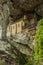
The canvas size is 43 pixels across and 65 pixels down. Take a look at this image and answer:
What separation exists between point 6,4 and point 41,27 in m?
5.39

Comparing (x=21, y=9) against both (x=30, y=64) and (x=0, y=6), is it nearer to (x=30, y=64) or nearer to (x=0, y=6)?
(x=0, y=6)

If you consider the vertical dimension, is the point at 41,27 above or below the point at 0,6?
below

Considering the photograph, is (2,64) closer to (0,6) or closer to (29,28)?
(29,28)

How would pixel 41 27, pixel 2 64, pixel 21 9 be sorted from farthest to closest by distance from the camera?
pixel 21 9 → pixel 2 64 → pixel 41 27

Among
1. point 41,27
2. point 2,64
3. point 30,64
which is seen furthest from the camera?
point 2,64

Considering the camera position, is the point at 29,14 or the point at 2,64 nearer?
the point at 2,64

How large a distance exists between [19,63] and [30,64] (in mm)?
1519

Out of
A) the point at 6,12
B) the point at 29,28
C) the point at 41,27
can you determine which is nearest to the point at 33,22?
the point at 29,28

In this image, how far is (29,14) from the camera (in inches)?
677

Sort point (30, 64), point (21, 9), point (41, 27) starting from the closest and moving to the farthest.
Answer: point (41, 27)
point (30, 64)
point (21, 9)

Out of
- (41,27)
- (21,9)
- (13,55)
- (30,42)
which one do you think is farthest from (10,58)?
(41,27)

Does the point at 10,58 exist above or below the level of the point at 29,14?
below

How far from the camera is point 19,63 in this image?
1603cm

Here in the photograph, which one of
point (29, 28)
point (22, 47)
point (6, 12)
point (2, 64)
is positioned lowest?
point (2, 64)
